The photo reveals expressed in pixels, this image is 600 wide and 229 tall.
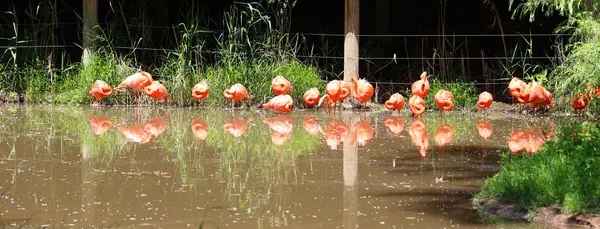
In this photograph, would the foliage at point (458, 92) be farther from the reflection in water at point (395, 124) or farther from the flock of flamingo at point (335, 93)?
the reflection in water at point (395, 124)

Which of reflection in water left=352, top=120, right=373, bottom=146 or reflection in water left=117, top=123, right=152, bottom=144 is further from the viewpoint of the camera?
reflection in water left=352, top=120, right=373, bottom=146

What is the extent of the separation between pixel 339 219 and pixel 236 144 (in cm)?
358

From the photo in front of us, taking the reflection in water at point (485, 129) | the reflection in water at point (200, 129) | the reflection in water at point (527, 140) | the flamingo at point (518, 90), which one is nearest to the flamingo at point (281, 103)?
the reflection in water at point (200, 129)

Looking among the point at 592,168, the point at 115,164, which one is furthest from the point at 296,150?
the point at 592,168

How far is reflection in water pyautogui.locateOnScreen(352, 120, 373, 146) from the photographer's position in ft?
33.8

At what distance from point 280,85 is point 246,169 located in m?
4.87

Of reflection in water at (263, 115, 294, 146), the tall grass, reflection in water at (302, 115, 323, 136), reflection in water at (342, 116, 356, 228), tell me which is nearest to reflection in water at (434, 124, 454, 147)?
reflection in water at (342, 116, 356, 228)

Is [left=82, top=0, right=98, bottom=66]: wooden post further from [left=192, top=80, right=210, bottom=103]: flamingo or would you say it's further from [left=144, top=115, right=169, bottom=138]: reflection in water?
[left=144, top=115, right=169, bottom=138]: reflection in water

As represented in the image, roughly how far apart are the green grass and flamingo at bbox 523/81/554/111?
481 centimetres

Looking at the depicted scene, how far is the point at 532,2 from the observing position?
11344 millimetres

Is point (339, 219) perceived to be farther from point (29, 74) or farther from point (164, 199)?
point (29, 74)

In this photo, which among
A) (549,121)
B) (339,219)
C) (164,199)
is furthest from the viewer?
(549,121)

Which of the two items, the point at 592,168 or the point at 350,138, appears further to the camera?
the point at 350,138

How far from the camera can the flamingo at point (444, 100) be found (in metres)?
12.8
